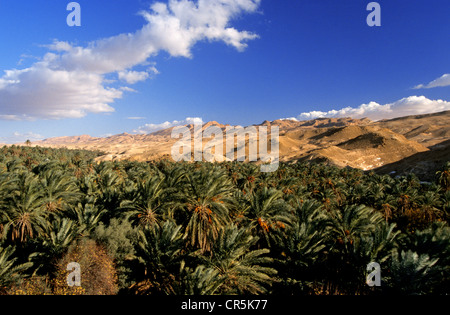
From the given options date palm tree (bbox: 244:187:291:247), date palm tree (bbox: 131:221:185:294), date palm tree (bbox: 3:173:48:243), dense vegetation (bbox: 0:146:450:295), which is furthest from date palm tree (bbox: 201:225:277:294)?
date palm tree (bbox: 3:173:48:243)

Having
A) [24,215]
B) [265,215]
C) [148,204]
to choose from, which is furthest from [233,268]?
[24,215]

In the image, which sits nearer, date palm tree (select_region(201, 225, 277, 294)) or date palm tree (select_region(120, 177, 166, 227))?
date palm tree (select_region(201, 225, 277, 294))

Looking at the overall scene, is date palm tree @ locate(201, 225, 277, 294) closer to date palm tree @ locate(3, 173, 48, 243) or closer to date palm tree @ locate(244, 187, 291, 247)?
date palm tree @ locate(244, 187, 291, 247)

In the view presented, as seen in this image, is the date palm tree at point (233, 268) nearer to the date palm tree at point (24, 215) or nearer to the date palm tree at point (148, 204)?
the date palm tree at point (148, 204)

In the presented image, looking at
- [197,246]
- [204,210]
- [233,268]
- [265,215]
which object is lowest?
[233,268]

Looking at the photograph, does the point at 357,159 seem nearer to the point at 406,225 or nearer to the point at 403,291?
the point at 406,225

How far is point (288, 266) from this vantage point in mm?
16641

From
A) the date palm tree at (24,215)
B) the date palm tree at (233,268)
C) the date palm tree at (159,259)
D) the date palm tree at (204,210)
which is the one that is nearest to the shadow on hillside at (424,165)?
the date palm tree at (204,210)

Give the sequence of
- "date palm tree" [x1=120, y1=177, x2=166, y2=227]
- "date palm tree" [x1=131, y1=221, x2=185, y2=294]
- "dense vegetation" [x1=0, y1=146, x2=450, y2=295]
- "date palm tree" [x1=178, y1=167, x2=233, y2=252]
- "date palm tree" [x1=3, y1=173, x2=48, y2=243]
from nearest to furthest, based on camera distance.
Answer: "dense vegetation" [x1=0, y1=146, x2=450, y2=295]
"date palm tree" [x1=131, y1=221, x2=185, y2=294]
"date palm tree" [x1=178, y1=167, x2=233, y2=252]
"date palm tree" [x1=3, y1=173, x2=48, y2=243]
"date palm tree" [x1=120, y1=177, x2=166, y2=227]

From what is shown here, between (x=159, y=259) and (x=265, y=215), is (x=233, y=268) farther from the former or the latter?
(x=265, y=215)

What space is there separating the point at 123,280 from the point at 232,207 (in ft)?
29.1

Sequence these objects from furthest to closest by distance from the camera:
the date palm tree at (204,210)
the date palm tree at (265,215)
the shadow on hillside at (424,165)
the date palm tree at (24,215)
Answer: the shadow on hillside at (424,165) < the date palm tree at (265,215) < the date palm tree at (24,215) < the date palm tree at (204,210)

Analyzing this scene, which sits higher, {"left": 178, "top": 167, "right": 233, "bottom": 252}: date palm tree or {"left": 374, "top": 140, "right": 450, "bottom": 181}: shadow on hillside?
{"left": 374, "top": 140, "right": 450, "bottom": 181}: shadow on hillside
